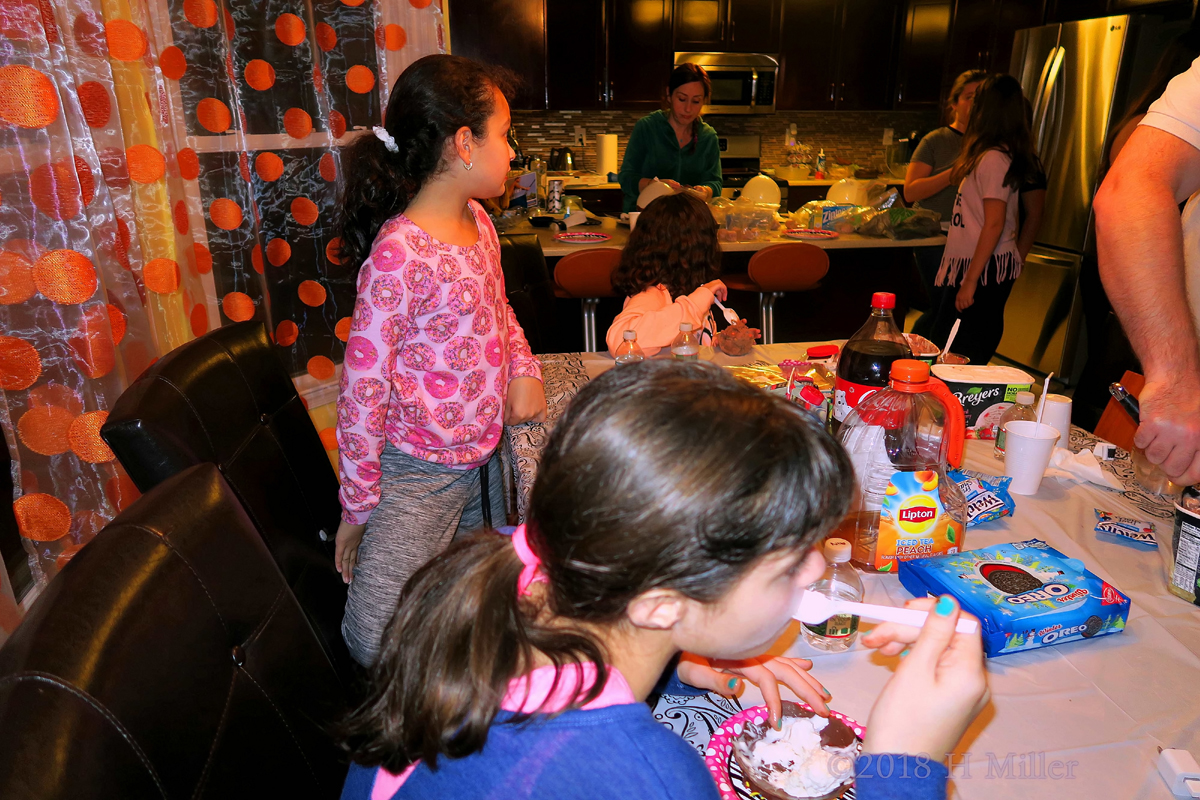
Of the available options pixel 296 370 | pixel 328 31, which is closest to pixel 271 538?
pixel 296 370

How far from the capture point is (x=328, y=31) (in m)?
2.15

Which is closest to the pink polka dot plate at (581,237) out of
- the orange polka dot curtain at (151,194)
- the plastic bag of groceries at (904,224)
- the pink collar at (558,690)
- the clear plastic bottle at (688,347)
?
the orange polka dot curtain at (151,194)

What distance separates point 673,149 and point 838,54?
249 cm

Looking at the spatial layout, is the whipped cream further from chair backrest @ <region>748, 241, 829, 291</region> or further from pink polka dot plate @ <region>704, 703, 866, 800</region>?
chair backrest @ <region>748, 241, 829, 291</region>

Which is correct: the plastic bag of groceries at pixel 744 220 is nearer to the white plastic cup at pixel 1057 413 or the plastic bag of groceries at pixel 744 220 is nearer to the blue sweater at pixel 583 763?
the white plastic cup at pixel 1057 413

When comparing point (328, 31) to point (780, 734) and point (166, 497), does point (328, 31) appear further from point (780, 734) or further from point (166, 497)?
point (780, 734)

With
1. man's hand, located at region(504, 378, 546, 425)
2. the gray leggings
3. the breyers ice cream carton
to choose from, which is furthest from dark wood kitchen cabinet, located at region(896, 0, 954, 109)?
the gray leggings

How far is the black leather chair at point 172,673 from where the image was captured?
0.47 metres

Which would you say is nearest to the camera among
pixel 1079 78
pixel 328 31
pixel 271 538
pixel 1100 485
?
pixel 271 538

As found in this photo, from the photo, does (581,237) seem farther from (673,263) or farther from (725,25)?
(725,25)

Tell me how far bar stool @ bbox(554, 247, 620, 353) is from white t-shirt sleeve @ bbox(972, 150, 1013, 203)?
1528mm

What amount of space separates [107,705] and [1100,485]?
1.47m

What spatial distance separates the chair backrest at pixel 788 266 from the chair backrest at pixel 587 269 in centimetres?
65

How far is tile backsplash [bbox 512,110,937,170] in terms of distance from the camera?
5738 mm
